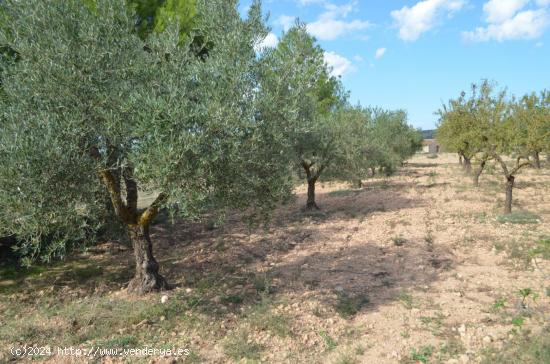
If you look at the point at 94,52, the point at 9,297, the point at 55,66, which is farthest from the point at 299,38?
the point at 9,297

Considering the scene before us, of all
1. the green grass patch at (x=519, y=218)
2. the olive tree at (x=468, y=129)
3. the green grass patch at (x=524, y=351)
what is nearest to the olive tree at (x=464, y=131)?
the olive tree at (x=468, y=129)

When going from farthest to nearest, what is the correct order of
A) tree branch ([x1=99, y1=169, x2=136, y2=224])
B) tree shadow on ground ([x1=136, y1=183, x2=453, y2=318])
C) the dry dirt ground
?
tree shadow on ground ([x1=136, y1=183, x2=453, y2=318])
tree branch ([x1=99, y1=169, x2=136, y2=224])
the dry dirt ground

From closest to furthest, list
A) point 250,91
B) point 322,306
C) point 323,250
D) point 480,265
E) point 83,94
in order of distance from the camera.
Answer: point 83,94
point 250,91
point 322,306
point 480,265
point 323,250

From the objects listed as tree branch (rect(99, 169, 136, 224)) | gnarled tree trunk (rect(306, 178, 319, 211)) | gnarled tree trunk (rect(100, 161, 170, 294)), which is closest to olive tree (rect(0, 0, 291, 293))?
tree branch (rect(99, 169, 136, 224))

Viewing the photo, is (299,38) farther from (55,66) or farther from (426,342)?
(426,342)

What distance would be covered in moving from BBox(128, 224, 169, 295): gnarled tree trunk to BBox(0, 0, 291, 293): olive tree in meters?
1.92

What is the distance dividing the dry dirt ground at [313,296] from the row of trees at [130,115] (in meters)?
2.42

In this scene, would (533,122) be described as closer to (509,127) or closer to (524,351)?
(509,127)

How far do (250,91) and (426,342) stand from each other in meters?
6.10

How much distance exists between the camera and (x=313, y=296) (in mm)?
9531

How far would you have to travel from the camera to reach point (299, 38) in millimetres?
9266

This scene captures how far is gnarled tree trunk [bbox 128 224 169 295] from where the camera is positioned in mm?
9711

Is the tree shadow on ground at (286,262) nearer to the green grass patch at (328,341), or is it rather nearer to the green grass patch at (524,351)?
the green grass patch at (328,341)

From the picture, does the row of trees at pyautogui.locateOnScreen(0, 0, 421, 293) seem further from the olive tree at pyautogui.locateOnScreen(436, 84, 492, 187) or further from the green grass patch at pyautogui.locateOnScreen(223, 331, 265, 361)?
the olive tree at pyautogui.locateOnScreen(436, 84, 492, 187)
